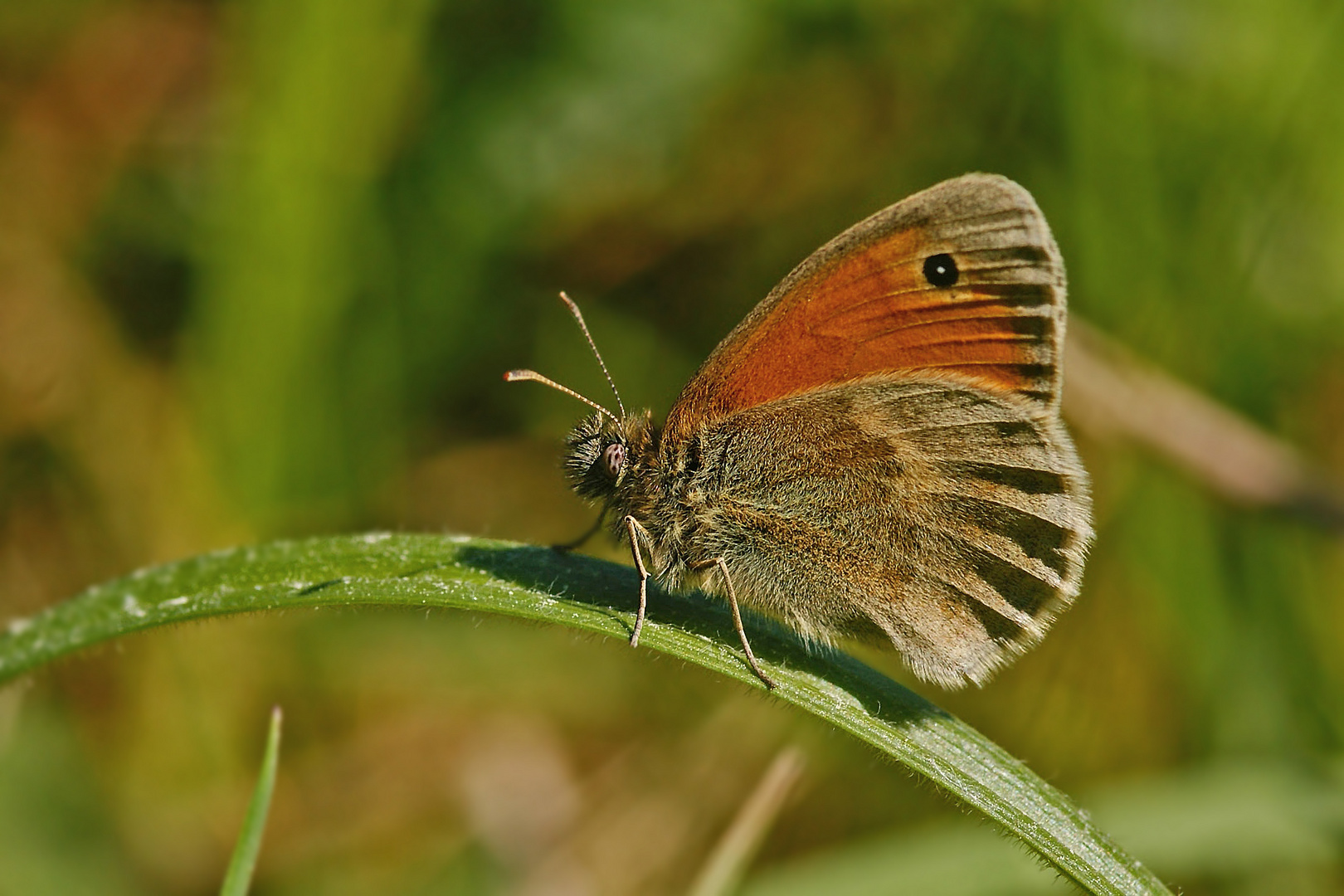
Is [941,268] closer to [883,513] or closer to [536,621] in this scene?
[883,513]

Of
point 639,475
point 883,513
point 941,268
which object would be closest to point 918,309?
point 941,268

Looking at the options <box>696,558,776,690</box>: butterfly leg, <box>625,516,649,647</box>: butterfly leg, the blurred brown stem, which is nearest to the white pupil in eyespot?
<box>625,516,649,647</box>: butterfly leg

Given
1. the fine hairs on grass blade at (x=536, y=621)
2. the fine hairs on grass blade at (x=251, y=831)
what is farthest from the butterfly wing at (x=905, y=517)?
the fine hairs on grass blade at (x=251, y=831)

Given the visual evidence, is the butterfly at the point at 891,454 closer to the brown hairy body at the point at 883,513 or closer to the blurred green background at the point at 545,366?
the brown hairy body at the point at 883,513

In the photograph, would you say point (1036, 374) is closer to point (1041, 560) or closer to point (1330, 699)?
point (1041, 560)

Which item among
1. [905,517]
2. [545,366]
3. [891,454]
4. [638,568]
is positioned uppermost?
[545,366]

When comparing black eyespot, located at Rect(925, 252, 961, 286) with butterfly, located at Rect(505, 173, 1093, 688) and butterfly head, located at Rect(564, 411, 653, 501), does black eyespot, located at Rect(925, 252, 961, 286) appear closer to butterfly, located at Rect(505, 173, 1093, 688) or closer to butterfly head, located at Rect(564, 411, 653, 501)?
butterfly, located at Rect(505, 173, 1093, 688)
